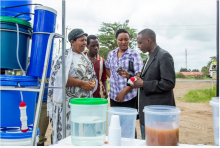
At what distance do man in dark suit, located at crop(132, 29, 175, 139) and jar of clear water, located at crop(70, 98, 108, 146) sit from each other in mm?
893

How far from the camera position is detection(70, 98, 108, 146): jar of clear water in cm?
104

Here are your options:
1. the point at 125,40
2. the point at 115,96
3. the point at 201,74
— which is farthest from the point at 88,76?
the point at 201,74

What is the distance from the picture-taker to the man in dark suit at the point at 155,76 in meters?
1.82

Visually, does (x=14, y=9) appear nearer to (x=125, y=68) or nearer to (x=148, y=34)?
(x=148, y=34)

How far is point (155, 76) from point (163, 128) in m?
0.99

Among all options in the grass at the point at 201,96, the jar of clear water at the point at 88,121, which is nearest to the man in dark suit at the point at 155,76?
the jar of clear water at the point at 88,121

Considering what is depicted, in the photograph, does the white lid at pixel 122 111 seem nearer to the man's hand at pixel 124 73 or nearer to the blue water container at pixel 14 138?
the blue water container at pixel 14 138

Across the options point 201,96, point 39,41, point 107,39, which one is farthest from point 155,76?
point 107,39

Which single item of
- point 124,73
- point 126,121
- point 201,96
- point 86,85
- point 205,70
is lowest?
point 201,96

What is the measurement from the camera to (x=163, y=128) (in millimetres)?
979

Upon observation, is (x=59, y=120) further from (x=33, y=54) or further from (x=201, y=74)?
(x=201, y=74)

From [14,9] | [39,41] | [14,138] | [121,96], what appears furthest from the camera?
[121,96]

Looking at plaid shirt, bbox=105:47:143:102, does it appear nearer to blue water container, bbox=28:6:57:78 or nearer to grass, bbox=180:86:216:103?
blue water container, bbox=28:6:57:78

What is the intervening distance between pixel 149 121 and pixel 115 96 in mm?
1557
